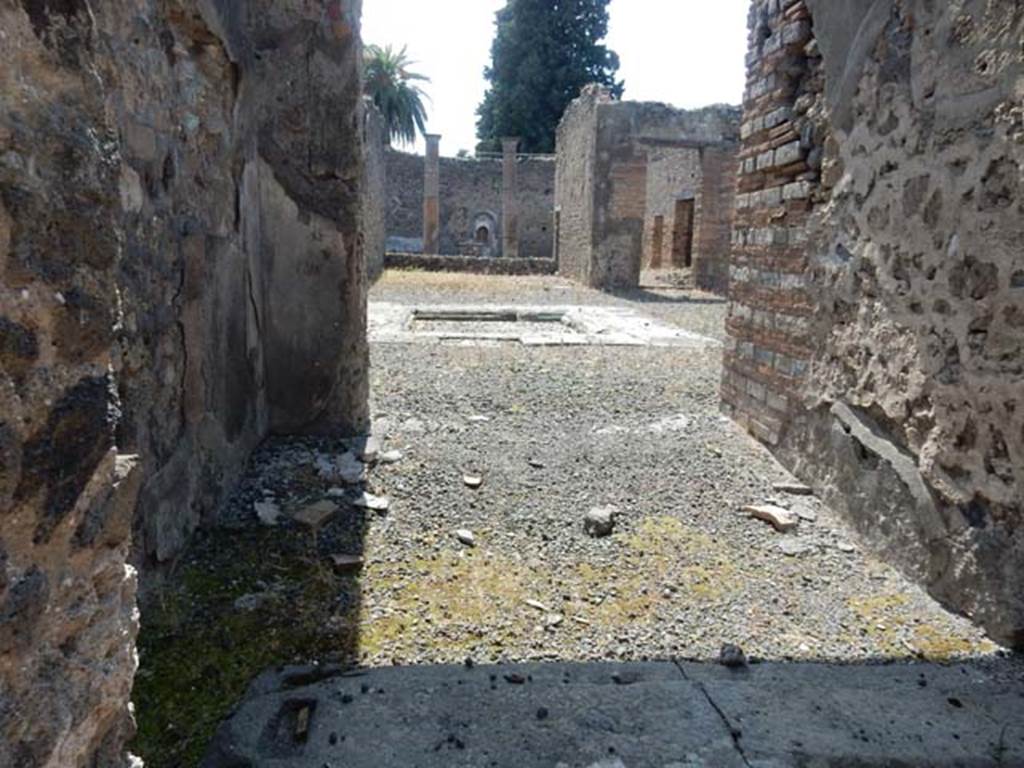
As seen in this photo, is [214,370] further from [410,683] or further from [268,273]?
[410,683]

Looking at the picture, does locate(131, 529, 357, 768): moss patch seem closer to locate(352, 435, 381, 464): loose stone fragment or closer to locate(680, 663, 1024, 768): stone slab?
locate(352, 435, 381, 464): loose stone fragment

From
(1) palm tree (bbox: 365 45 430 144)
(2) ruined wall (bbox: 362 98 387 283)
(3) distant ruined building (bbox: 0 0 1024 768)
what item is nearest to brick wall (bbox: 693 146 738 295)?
(2) ruined wall (bbox: 362 98 387 283)

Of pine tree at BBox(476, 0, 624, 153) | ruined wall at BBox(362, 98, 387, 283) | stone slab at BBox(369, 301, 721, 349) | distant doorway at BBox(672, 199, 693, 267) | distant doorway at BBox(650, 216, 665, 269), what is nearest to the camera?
stone slab at BBox(369, 301, 721, 349)

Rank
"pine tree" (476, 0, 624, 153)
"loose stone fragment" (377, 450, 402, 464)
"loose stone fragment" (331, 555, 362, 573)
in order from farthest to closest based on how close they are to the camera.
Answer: "pine tree" (476, 0, 624, 153) → "loose stone fragment" (377, 450, 402, 464) → "loose stone fragment" (331, 555, 362, 573)

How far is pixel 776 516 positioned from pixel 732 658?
120 cm

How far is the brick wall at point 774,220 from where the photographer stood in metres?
3.89

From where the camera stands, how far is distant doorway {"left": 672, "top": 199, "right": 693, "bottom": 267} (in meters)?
19.3

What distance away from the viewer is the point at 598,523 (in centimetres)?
324

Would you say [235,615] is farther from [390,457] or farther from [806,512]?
[806,512]

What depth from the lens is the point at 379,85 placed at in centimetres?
3650

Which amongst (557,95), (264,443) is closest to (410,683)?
(264,443)

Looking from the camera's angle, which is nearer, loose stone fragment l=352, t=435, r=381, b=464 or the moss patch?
the moss patch

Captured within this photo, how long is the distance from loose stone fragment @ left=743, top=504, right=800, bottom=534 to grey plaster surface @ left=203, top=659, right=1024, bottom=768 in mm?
1038

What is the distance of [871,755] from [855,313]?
2.01 m
